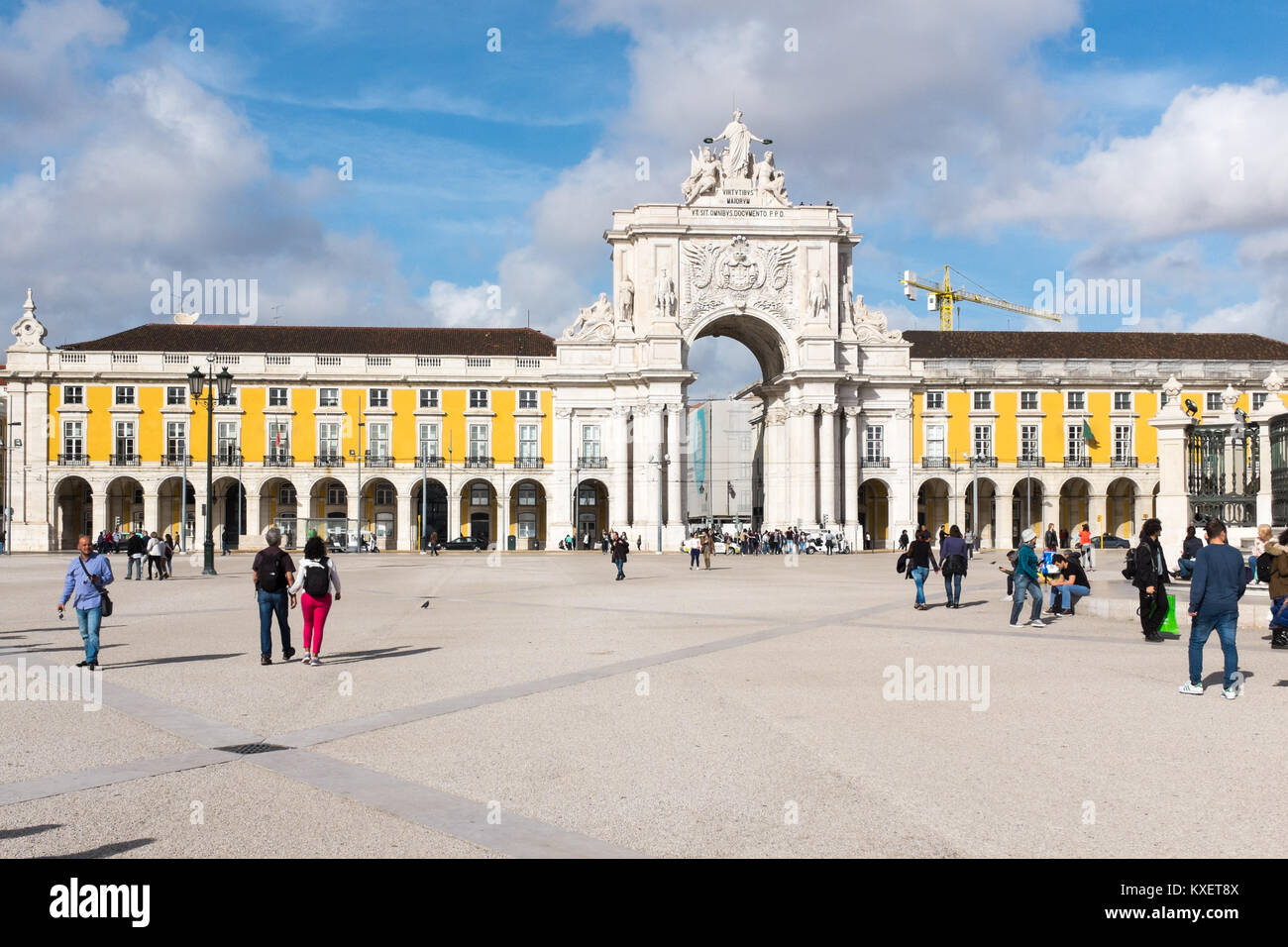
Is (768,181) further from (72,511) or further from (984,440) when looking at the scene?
(72,511)

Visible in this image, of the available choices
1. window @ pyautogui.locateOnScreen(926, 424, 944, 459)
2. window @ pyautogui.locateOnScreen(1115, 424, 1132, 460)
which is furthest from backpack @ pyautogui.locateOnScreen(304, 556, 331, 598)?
window @ pyautogui.locateOnScreen(1115, 424, 1132, 460)

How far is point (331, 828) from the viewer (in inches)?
248

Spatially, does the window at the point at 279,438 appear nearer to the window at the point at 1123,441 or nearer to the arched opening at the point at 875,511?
the arched opening at the point at 875,511

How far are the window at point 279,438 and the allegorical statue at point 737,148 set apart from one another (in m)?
29.0

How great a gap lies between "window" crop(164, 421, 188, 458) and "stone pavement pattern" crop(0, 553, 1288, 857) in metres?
51.1

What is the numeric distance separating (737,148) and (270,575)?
5565 centimetres

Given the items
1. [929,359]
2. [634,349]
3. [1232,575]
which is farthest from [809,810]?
[929,359]

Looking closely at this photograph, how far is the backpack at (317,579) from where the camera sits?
43.3 ft

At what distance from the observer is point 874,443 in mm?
66500

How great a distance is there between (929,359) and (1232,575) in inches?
2344

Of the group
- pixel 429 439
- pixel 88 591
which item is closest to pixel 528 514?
pixel 429 439

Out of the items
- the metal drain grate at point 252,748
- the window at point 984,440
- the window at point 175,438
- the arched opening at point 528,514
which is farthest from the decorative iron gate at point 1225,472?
the window at point 175,438

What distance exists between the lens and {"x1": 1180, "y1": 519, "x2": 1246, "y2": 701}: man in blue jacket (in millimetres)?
10820
